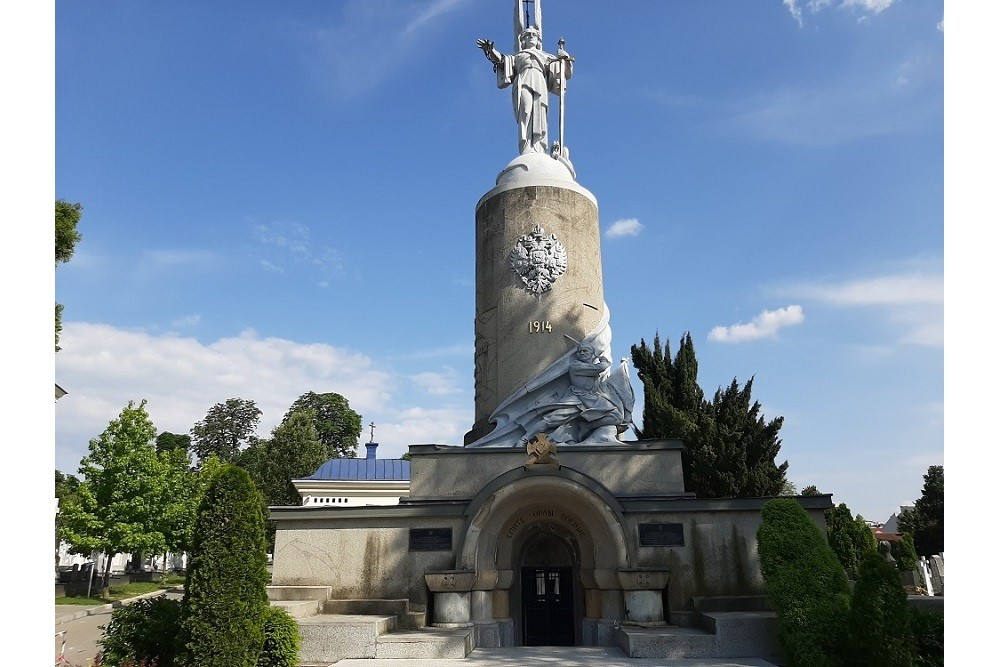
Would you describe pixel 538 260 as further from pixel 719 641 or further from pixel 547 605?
pixel 719 641

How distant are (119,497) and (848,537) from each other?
26110 millimetres

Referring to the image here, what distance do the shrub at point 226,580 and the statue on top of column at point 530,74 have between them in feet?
40.9

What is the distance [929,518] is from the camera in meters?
38.2

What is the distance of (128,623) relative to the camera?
9.85 meters

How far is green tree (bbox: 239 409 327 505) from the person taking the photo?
118 ft

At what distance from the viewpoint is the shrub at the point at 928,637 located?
29.5ft

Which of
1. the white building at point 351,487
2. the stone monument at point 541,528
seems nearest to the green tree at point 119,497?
the white building at point 351,487

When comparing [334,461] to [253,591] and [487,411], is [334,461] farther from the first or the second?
[253,591]

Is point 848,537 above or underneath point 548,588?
above

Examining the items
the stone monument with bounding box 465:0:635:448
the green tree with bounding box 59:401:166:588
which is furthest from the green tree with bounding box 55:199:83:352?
the green tree with bounding box 59:401:166:588

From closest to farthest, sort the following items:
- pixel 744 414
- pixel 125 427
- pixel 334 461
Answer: pixel 744 414 < pixel 125 427 < pixel 334 461

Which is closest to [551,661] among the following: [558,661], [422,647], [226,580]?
[558,661]

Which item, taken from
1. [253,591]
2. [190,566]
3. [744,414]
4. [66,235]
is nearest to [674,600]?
[253,591]

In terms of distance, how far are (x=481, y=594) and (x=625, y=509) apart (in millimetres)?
3224
